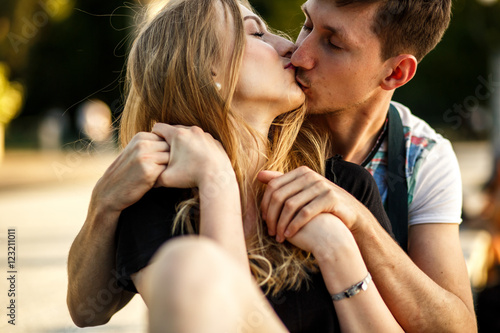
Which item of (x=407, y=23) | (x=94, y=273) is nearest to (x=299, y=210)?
(x=94, y=273)

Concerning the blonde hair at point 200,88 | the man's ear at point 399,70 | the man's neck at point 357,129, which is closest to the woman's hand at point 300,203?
the blonde hair at point 200,88

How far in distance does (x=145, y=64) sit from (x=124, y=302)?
1010 millimetres

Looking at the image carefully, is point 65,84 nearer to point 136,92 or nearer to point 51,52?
point 51,52

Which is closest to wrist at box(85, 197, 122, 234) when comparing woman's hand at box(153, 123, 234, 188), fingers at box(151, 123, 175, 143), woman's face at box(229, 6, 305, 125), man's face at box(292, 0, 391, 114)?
woman's hand at box(153, 123, 234, 188)

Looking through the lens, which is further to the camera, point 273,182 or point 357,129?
point 357,129

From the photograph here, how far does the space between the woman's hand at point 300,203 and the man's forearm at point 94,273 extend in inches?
22.5

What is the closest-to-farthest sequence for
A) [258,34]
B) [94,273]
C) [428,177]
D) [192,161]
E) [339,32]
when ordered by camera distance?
[192,161]
[94,273]
[258,34]
[339,32]
[428,177]

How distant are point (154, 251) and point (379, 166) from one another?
135cm

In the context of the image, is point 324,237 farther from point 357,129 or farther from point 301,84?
point 357,129

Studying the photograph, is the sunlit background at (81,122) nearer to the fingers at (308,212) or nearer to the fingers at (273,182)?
the fingers at (273,182)

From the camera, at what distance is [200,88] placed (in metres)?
2.33

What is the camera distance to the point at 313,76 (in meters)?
2.73

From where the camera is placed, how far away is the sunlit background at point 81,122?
4.78 metres

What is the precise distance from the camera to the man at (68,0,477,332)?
2.32 metres
